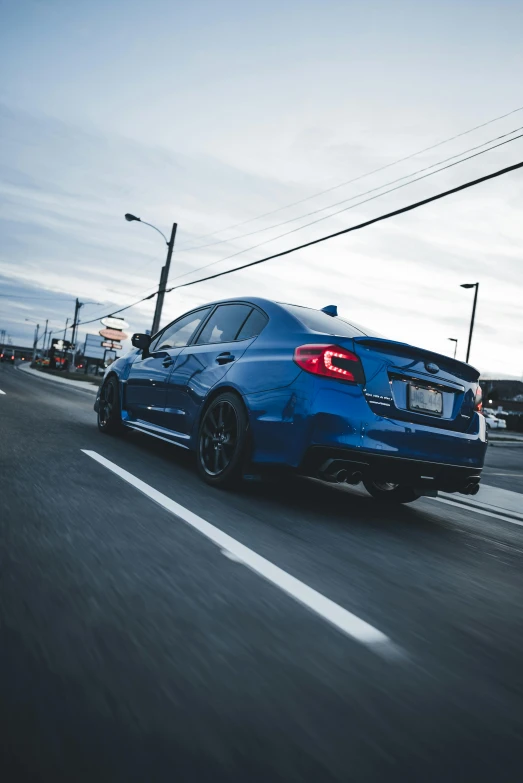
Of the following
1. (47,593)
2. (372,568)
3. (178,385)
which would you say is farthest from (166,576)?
(178,385)

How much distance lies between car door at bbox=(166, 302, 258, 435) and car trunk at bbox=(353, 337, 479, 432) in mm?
1305

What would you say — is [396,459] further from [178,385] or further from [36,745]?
[36,745]

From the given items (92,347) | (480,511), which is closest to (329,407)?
(480,511)

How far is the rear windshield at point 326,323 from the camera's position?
5.00 metres

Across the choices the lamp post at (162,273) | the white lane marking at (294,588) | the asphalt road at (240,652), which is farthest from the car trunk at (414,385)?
the lamp post at (162,273)

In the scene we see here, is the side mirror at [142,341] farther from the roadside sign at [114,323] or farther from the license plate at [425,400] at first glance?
the roadside sign at [114,323]

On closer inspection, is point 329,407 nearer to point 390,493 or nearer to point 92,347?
point 390,493

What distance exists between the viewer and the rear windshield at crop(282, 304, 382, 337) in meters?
5.00

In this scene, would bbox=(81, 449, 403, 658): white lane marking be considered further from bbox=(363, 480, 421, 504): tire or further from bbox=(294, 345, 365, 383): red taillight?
bbox=(363, 480, 421, 504): tire

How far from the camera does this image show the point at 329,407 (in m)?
4.47

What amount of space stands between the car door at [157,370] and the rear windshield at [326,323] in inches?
57.5

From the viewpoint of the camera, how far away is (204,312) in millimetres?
6688

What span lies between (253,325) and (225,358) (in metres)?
0.38

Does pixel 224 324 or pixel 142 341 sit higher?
pixel 224 324
